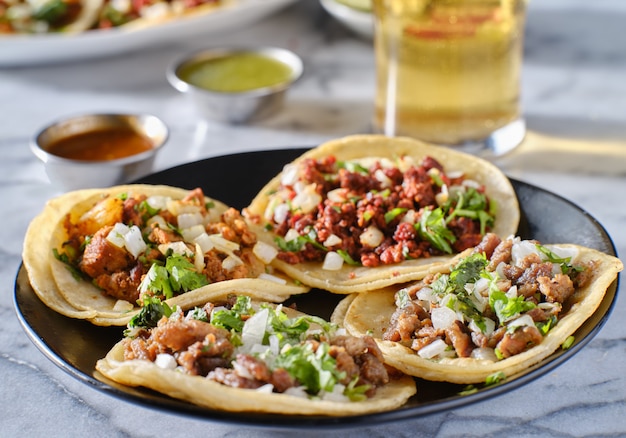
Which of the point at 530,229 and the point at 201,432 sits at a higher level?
the point at 530,229

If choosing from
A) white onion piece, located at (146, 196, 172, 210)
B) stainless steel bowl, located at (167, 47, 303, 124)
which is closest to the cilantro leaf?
white onion piece, located at (146, 196, 172, 210)

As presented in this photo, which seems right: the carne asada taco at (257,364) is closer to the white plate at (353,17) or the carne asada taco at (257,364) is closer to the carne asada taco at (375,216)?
the carne asada taco at (375,216)

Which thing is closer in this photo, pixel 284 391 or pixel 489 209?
pixel 284 391

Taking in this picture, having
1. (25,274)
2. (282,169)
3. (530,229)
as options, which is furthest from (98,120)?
(530,229)

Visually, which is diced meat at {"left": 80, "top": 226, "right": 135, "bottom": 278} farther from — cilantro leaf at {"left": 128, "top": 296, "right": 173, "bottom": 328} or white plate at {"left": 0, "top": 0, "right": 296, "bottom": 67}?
white plate at {"left": 0, "top": 0, "right": 296, "bottom": 67}

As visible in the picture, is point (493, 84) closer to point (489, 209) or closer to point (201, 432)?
point (489, 209)

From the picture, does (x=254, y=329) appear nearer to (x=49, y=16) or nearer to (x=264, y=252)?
(x=264, y=252)
